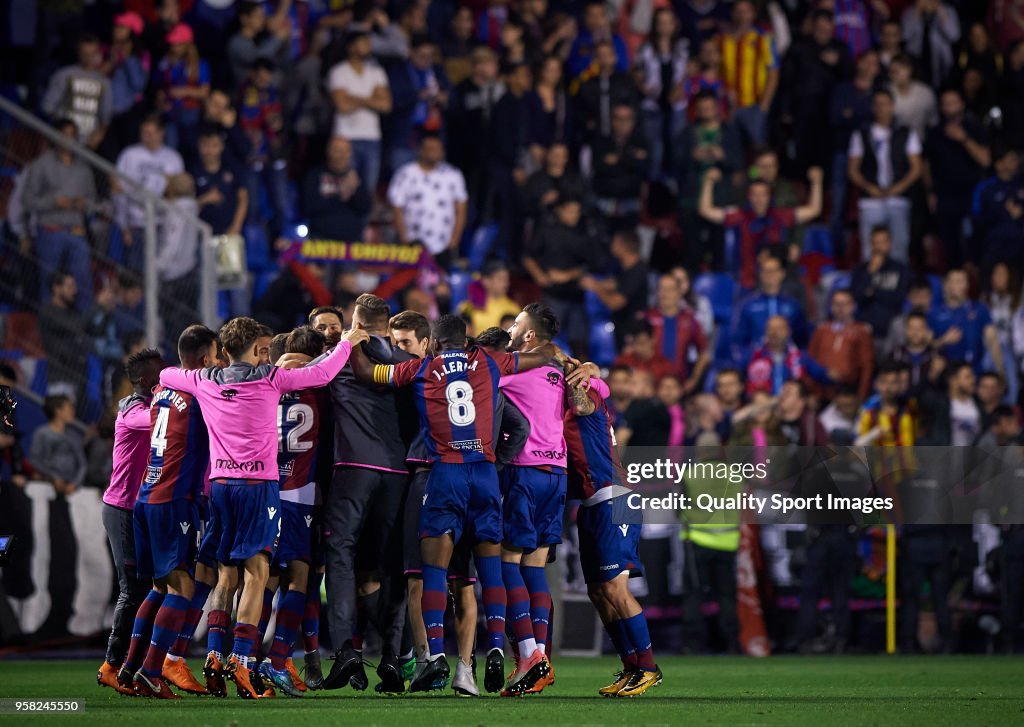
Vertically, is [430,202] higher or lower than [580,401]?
higher

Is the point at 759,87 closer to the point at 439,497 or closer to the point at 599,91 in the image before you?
the point at 599,91

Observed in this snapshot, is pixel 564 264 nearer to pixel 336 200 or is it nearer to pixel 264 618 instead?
pixel 336 200

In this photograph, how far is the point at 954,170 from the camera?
66.1ft

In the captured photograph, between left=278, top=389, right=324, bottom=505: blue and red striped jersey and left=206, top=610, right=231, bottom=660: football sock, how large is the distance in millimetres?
872

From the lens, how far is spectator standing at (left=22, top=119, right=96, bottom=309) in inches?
614

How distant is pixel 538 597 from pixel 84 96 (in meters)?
9.98

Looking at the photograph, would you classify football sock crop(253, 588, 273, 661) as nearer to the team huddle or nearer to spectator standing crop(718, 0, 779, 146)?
the team huddle

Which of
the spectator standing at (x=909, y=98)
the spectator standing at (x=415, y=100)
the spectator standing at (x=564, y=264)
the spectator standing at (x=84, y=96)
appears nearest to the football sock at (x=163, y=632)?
the spectator standing at (x=564, y=264)

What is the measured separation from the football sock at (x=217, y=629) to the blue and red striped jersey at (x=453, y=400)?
5.12 feet

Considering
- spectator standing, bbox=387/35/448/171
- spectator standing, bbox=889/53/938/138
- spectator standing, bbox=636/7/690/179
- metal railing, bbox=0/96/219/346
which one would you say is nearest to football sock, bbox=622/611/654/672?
metal railing, bbox=0/96/219/346

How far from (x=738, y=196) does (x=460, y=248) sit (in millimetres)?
3314

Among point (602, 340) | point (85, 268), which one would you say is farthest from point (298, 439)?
point (602, 340)

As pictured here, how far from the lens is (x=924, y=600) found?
16.0 meters

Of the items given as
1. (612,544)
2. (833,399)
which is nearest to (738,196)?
(833,399)
